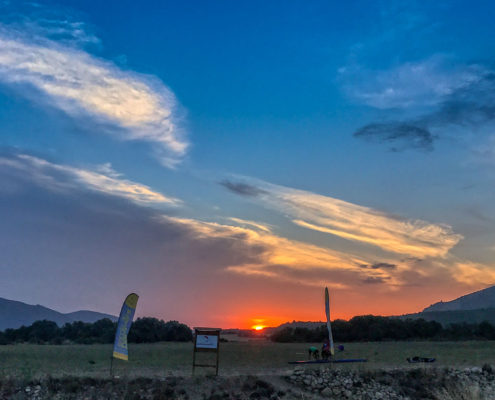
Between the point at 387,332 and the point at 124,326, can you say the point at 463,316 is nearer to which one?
the point at 387,332

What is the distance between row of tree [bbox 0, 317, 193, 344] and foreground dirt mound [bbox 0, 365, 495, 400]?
51.4 metres

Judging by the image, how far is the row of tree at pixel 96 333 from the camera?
81375 mm

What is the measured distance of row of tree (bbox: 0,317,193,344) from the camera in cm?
8138

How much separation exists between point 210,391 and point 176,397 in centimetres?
231

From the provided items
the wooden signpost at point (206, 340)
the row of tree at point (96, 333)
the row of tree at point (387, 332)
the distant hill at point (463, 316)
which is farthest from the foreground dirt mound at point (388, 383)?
the distant hill at point (463, 316)

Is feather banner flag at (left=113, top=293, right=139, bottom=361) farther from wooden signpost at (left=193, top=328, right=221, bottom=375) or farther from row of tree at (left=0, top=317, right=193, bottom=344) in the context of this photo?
row of tree at (left=0, top=317, right=193, bottom=344)

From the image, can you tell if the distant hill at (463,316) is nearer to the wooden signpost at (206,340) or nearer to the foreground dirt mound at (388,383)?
the foreground dirt mound at (388,383)

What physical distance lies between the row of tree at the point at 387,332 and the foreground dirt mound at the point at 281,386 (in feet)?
149

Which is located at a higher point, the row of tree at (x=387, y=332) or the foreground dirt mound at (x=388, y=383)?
the row of tree at (x=387, y=332)

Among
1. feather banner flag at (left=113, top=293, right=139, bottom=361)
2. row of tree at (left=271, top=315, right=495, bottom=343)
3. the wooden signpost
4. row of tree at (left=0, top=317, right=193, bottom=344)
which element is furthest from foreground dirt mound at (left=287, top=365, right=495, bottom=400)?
row of tree at (left=0, top=317, right=193, bottom=344)

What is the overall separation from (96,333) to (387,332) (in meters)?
50.6

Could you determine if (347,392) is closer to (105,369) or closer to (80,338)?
(105,369)

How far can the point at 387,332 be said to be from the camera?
83.9 metres

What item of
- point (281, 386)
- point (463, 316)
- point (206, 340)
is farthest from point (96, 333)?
point (463, 316)
